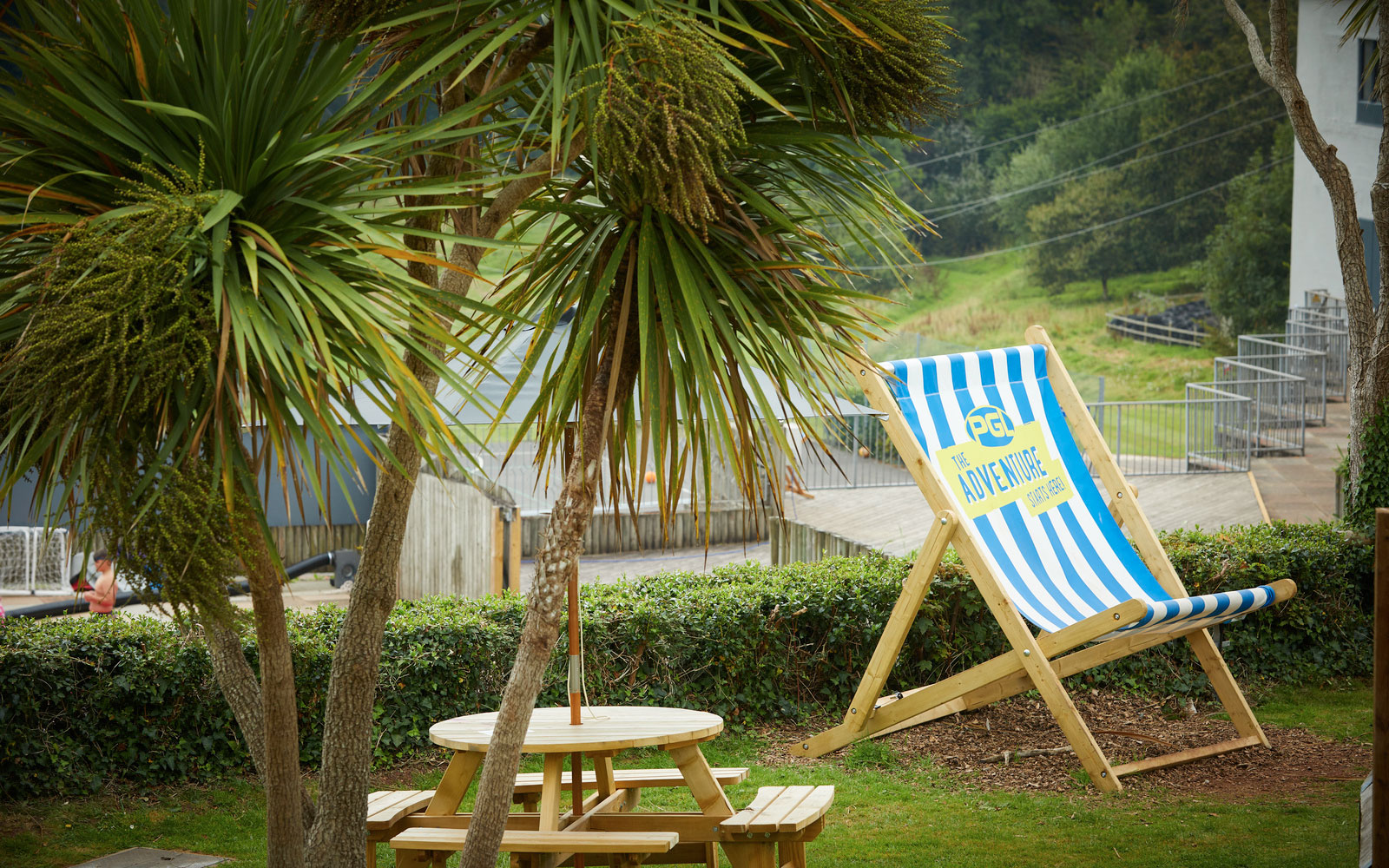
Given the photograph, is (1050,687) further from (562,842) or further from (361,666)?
(361,666)

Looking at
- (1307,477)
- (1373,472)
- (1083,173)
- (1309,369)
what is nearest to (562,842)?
(1373,472)

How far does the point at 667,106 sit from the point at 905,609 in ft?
10.3

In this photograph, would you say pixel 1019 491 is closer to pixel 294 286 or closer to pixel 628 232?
pixel 628 232

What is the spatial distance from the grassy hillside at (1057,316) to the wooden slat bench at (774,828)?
36.2 metres

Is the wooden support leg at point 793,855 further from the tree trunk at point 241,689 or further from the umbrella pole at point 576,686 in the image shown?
the tree trunk at point 241,689

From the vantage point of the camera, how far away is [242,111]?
2338 mm

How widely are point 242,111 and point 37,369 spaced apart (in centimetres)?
68

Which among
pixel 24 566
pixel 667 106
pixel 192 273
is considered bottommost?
pixel 24 566

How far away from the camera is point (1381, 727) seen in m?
2.76

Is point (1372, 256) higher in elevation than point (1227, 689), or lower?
higher

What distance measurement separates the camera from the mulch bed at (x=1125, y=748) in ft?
16.0

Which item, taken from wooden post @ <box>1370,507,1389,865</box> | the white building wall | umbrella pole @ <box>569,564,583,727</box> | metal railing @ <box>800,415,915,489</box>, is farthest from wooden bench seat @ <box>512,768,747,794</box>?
the white building wall

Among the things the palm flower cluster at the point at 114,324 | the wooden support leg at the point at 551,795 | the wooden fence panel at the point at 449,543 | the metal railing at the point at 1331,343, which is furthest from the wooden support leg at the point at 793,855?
the metal railing at the point at 1331,343

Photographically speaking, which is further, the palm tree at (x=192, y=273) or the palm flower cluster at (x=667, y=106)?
the palm flower cluster at (x=667, y=106)
